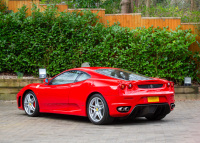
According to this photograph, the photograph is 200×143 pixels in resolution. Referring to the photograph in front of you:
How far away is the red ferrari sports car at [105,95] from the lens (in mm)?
8234

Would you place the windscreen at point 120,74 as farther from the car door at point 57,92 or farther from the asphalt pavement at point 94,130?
the asphalt pavement at point 94,130

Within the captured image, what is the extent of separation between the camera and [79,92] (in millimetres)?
8930

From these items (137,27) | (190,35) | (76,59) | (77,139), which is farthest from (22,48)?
(77,139)

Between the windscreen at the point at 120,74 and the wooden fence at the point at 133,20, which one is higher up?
the wooden fence at the point at 133,20

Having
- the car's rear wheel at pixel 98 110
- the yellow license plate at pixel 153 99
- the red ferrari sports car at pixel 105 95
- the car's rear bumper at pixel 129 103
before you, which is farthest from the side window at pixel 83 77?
the yellow license plate at pixel 153 99

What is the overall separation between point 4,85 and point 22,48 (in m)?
1.66

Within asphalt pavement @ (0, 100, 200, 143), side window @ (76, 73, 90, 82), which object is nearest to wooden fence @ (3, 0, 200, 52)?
asphalt pavement @ (0, 100, 200, 143)

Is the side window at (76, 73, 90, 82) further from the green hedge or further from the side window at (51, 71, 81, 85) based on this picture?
the green hedge

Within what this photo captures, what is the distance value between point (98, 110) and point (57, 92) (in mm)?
1554

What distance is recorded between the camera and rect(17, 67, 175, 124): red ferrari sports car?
8234mm

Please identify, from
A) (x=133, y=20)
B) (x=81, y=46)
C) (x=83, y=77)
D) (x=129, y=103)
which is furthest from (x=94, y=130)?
(x=133, y=20)

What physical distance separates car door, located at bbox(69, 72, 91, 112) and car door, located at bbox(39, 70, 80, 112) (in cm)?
15

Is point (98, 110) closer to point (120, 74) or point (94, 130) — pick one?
point (94, 130)

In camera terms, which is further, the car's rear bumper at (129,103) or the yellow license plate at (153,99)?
the yellow license plate at (153,99)
